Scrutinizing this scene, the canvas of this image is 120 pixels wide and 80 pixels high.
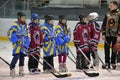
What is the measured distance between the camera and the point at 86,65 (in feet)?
25.8

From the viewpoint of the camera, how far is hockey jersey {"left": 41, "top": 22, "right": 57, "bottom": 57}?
23.8ft

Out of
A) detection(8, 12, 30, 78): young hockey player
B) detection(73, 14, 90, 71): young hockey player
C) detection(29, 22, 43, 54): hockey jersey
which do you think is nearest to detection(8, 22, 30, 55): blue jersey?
detection(8, 12, 30, 78): young hockey player

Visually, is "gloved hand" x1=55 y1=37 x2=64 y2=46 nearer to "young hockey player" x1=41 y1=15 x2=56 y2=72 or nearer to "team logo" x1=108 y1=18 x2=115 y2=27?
"young hockey player" x1=41 y1=15 x2=56 y2=72

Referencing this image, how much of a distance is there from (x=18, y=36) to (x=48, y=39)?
0.66m

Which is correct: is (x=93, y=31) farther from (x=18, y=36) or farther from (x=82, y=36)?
(x=18, y=36)

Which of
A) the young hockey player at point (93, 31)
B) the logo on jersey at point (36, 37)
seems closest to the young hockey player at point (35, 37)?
the logo on jersey at point (36, 37)

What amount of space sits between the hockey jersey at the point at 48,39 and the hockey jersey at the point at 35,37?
0.08 meters

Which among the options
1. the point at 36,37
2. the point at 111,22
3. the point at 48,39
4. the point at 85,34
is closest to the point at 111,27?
the point at 111,22

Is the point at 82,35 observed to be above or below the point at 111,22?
below

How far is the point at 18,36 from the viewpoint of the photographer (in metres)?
6.85

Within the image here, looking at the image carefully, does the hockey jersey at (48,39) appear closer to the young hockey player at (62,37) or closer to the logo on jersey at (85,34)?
the young hockey player at (62,37)

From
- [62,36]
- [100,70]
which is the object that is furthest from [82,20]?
[100,70]

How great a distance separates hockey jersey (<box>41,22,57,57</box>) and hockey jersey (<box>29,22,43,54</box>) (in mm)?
79

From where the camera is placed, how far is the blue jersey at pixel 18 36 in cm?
680
